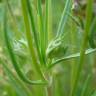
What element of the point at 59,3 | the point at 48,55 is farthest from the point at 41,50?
the point at 59,3

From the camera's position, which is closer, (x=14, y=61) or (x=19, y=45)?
(x=14, y=61)

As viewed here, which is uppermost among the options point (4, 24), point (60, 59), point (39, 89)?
point (4, 24)

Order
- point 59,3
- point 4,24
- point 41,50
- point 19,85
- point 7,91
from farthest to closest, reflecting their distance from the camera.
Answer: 1. point 59,3
2. point 7,91
3. point 19,85
4. point 41,50
5. point 4,24

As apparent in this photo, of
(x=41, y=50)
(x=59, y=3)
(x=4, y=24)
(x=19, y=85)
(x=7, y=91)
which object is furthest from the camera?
(x=59, y=3)

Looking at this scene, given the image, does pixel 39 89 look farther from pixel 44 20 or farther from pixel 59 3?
pixel 59 3

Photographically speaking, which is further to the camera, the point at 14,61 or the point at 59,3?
the point at 59,3

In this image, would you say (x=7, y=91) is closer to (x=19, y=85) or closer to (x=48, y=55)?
(x=19, y=85)

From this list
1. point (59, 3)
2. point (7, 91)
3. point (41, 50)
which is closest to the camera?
point (41, 50)

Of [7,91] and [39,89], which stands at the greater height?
[39,89]

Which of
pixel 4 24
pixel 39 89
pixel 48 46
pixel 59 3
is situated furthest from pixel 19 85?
pixel 59 3
